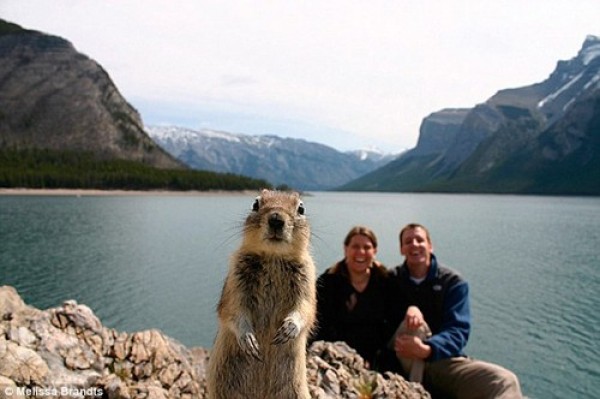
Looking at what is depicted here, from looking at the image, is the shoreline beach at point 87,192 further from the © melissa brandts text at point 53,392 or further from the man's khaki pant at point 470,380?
the © melissa brandts text at point 53,392

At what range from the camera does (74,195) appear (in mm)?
165125

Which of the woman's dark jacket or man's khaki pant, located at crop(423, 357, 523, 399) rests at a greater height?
the woman's dark jacket

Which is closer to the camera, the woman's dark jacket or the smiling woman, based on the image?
the smiling woman

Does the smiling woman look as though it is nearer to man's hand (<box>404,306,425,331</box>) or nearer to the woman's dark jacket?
the woman's dark jacket

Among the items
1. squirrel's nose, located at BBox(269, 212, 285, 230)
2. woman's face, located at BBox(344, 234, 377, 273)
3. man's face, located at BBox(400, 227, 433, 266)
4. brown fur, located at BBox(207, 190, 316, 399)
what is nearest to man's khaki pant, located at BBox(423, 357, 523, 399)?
man's face, located at BBox(400, 227, 433, 266)

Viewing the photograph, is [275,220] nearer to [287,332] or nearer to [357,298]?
[287,332]

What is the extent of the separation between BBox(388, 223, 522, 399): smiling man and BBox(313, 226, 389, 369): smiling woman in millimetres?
371

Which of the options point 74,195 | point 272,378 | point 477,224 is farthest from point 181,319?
point 74,195

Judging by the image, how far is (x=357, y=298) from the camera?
1013cm

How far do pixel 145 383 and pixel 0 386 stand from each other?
8.51 feet

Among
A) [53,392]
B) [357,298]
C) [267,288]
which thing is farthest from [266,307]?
[53,392]

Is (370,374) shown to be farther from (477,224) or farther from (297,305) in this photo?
(477,224)

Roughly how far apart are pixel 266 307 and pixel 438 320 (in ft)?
18.1

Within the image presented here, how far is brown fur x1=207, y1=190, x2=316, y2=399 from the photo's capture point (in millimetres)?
5832
